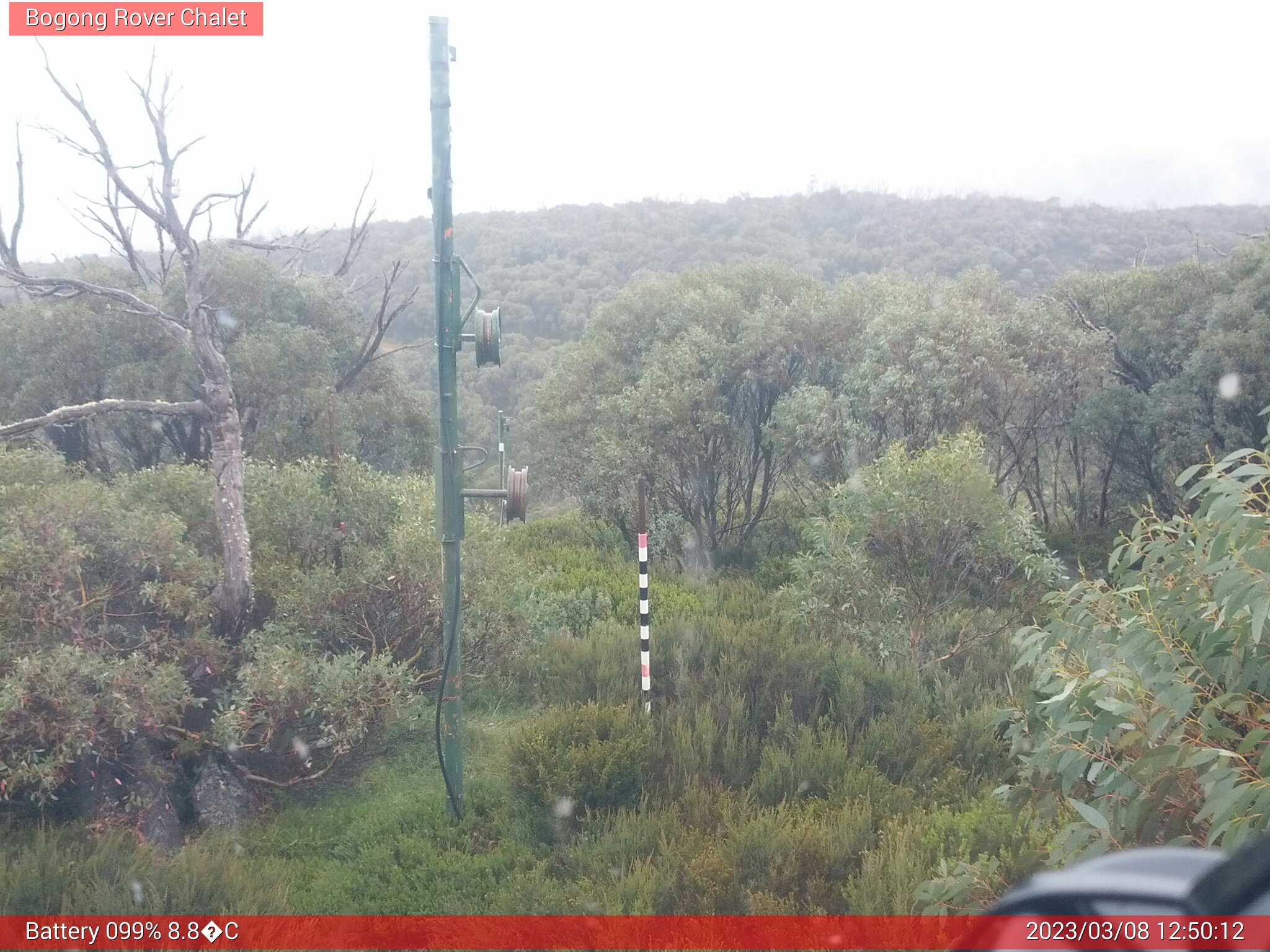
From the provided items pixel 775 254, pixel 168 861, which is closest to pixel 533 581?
pixel 168 861

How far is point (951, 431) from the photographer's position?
15109 millimetres

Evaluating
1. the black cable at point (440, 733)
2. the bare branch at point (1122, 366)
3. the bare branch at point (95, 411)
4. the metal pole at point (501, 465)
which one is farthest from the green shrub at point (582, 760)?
the bare branch at point (1122, 366)

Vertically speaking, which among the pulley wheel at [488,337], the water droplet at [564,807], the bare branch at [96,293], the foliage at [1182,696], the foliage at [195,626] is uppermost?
the bare branch at [96,293]

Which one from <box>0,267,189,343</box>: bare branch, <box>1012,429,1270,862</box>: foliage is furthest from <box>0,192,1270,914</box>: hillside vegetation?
<box>0,267,189,343</box>: bare branch

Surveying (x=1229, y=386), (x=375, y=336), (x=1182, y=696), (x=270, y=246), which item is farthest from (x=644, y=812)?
(x=1229, y=386)

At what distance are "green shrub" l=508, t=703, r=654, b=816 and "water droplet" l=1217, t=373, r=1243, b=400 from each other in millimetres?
14602

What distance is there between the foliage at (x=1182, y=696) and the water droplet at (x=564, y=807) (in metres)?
3.34

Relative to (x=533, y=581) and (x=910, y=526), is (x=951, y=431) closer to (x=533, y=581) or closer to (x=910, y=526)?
(x=910, y=526)

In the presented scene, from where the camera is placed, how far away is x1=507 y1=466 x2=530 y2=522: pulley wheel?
6012 mm

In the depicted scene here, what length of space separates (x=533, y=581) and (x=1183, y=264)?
51.7ft

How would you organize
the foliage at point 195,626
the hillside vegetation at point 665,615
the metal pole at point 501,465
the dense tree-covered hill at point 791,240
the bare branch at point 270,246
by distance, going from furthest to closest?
the dense tree-covered hill at point 791,240
the metal pole at point 501,465
the bare branch at point 270,246
the foliage at point 195,626
the hillside vegetation at point 665,615

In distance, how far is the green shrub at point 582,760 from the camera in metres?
6.10

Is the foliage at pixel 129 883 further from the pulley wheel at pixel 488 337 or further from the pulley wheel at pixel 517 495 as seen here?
the pulley wheel at pixel 488 337

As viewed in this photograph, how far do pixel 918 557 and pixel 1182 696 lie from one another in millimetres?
7208
